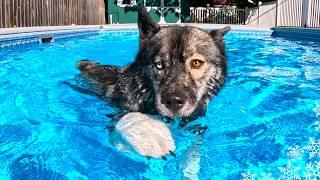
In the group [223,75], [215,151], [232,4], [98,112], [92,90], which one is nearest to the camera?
Answer: [215,151]

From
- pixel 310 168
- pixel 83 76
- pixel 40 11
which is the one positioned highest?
pixel 40 11

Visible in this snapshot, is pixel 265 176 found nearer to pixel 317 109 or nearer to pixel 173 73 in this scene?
pixel 173 73

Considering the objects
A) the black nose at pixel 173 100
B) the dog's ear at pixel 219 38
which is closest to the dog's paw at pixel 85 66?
the dog's ear at pixel 219 38

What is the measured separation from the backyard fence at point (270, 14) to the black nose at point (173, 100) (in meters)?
15.3

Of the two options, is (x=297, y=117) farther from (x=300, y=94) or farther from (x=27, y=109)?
(x=27, y=109)

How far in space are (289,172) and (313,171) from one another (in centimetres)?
19

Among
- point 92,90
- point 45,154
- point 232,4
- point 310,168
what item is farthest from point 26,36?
point 232,4

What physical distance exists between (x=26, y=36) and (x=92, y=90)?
583cm

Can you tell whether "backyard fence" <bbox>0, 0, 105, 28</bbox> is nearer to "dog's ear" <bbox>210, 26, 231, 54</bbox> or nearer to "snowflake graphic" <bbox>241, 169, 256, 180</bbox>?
"dog's ear" <bbox>210, 26, 231, 54</bbox>

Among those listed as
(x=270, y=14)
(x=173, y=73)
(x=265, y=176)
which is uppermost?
(x=270, y=14)

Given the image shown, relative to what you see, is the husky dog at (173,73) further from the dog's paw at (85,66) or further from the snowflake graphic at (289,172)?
the dog's paw at (85,66)

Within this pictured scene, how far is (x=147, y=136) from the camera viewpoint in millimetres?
3615

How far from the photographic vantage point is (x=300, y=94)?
6352 millimetres

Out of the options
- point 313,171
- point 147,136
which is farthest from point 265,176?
point 147,136
